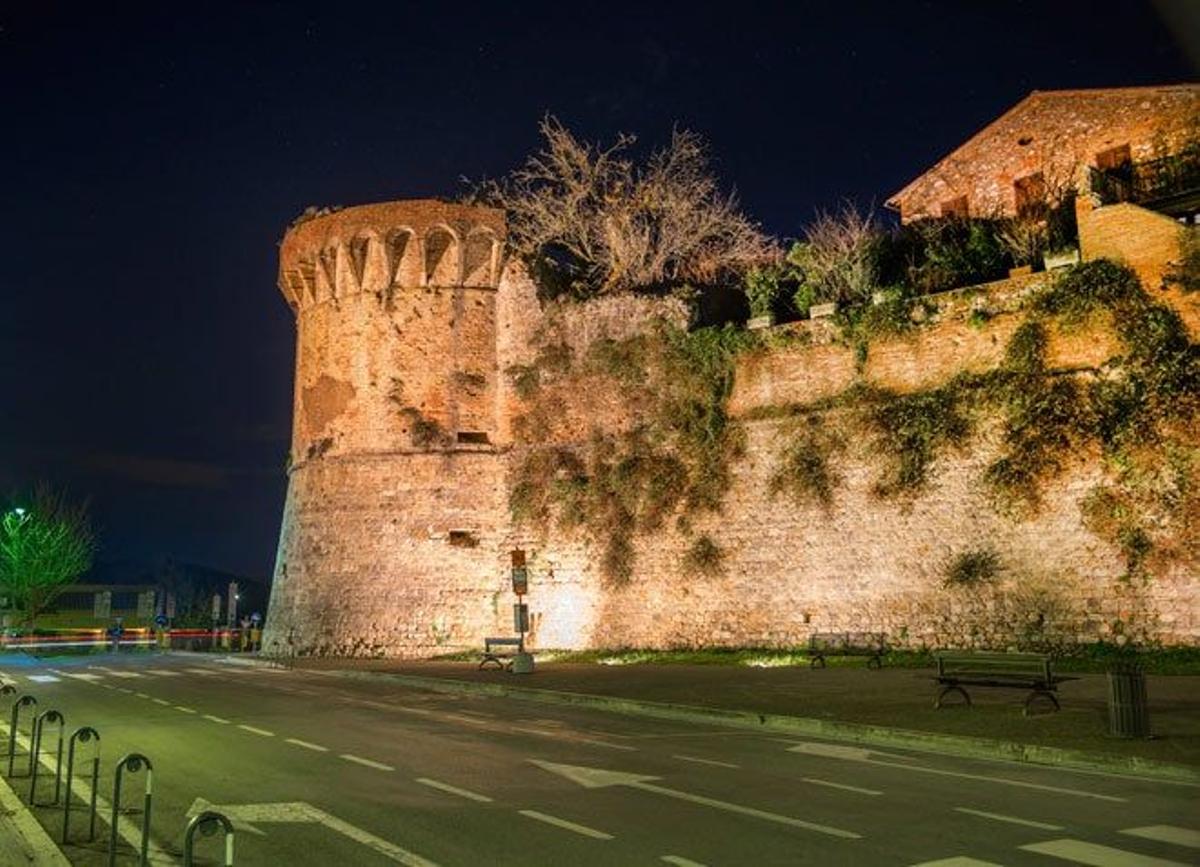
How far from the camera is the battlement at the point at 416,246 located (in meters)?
29.5

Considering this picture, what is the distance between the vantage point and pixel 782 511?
2283cm

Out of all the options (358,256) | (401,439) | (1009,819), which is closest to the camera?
(1009,819)

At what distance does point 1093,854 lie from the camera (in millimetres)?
6094

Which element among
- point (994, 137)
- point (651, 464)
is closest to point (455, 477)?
point (651, 464)

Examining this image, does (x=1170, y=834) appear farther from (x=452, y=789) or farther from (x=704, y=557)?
(x=704, y=557)

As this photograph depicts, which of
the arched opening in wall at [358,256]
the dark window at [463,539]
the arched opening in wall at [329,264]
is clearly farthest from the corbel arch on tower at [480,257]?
the dark window at [463,539]

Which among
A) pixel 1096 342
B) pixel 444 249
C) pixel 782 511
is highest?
pixel 444 249

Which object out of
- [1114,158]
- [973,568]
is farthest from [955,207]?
[973,568]

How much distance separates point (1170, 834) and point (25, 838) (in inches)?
291

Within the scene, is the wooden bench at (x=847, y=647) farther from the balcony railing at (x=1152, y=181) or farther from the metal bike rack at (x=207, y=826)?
the metal bike rack at (x=207, y=826)

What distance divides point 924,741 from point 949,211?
24374mm

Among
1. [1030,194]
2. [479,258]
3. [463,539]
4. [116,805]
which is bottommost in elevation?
[116,805]

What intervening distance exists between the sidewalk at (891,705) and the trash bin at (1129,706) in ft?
0.57

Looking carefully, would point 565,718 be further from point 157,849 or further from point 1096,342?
point 1096,342
